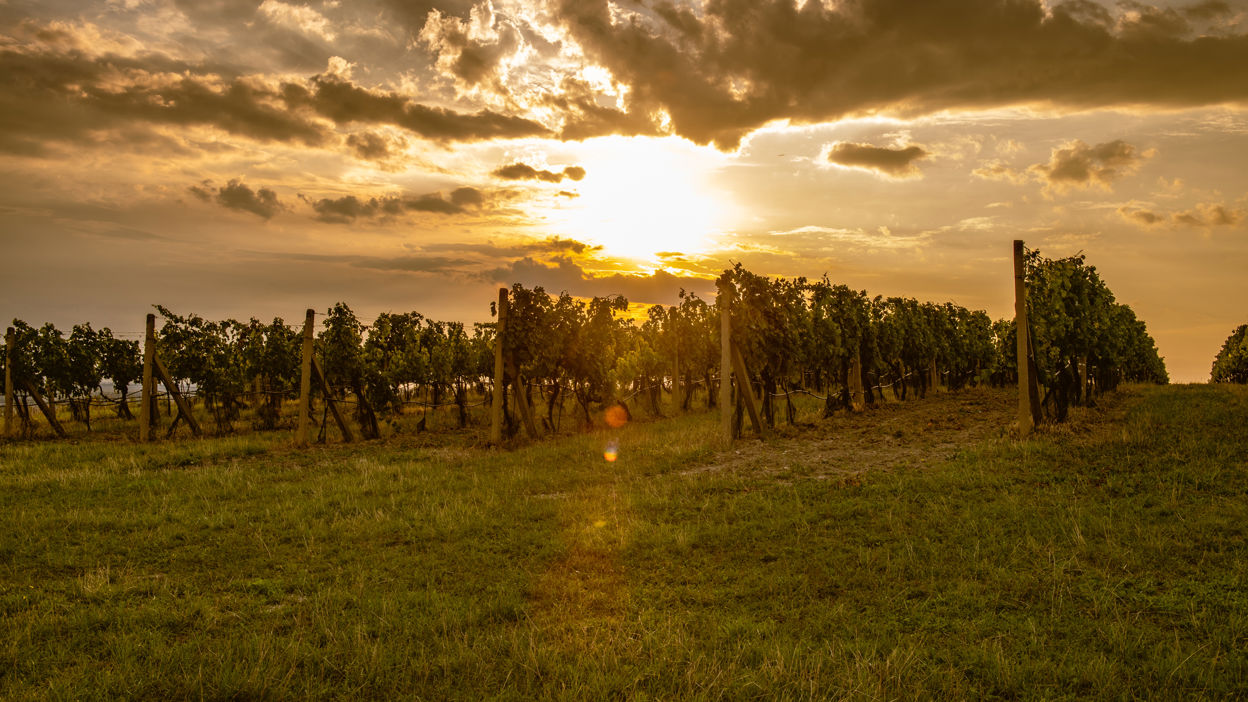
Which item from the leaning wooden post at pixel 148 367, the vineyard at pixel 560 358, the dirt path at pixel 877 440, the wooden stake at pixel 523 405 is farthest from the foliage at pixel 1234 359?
the leaning wooden post at pixel 148 367

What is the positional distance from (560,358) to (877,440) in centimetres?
956

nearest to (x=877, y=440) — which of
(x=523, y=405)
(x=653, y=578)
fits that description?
(x=523, y=405)

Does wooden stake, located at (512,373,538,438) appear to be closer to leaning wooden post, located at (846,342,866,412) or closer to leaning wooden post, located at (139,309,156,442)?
leaning wooden post, located at (139,309,156,442)

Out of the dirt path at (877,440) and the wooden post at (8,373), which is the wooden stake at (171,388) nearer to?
the wooden post at (8,373)

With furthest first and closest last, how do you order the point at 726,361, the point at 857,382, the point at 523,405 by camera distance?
the point at 857,382
the point at 523,405
the point at 726,361

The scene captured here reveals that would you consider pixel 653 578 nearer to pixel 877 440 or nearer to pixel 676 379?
pixel 877 440

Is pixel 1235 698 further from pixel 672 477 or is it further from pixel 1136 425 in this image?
pixel 1136 425

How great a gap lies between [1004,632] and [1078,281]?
1490 cm

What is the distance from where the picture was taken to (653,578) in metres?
6.77

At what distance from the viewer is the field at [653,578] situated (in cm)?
467

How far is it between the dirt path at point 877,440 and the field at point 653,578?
9.0 inches

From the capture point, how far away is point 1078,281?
16.7 meters

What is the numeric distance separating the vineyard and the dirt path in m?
0.94

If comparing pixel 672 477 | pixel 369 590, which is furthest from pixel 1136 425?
pixel 369 590
